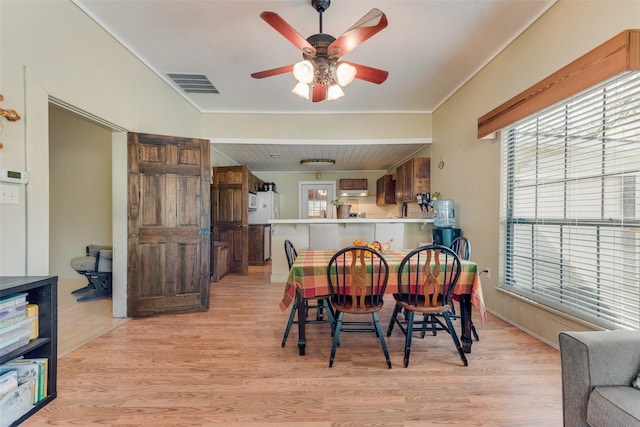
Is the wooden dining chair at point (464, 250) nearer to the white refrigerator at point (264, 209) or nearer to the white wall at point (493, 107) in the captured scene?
the white wall at point (493, 107)

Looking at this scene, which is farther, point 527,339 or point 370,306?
point 527,339

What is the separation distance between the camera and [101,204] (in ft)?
14.2

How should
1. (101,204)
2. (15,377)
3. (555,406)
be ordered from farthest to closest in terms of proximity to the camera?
1. (101,204)
2. (555,406)
3. (15,377)

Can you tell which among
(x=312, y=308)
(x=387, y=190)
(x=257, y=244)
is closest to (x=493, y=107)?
(x=312, y=308)

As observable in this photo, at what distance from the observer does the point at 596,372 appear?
1.13 metres

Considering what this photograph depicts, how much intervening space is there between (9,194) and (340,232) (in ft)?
12.1

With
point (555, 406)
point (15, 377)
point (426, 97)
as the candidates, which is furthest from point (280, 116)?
point (555, 406)

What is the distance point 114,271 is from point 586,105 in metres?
4.53

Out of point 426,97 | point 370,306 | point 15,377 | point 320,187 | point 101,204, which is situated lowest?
point 15,377

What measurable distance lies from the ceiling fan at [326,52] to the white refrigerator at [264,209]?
4.19 meters

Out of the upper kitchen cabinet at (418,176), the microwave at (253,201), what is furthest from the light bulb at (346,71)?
the microwave at (253,201)

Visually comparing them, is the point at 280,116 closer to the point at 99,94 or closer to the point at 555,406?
the point at 99,94

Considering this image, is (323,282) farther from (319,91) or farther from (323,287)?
(319,91)

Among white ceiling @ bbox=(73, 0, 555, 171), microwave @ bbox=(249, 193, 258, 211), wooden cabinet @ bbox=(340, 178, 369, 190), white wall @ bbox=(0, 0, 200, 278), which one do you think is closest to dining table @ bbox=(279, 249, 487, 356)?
white wall @ bbox=(0, 0, 200, 278)
